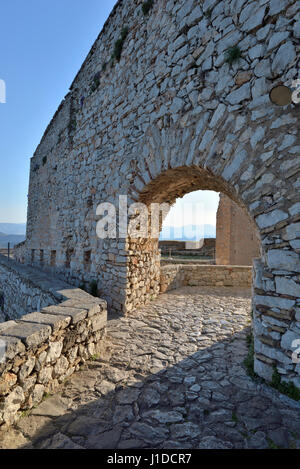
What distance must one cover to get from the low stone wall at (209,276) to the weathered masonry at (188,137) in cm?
137

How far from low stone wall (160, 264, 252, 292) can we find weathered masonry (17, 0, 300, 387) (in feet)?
4.51

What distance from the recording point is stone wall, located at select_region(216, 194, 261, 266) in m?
10.4

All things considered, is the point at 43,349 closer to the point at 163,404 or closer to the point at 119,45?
the point at 163,404

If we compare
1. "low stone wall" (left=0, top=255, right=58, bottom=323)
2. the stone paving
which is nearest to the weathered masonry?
the stone paving

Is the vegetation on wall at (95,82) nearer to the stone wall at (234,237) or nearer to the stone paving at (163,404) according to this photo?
the stone paving at (163,404)

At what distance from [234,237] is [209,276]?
4002 mm

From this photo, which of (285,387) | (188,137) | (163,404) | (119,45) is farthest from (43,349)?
(119,45)

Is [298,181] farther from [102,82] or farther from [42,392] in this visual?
[102,82]

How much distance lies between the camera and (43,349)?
2258 millimetres

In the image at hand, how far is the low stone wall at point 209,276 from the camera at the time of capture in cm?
713

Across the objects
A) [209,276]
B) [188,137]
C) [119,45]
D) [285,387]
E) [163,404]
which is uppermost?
[119,45]

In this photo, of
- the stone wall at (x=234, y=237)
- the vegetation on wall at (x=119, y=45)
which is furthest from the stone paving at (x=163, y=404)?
the stone wall at (x=234, y=237)

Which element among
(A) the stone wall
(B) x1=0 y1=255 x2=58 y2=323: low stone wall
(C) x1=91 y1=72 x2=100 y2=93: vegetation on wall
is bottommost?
(B) x1=0 y1=255 x2=58 y2=323: low stone wall

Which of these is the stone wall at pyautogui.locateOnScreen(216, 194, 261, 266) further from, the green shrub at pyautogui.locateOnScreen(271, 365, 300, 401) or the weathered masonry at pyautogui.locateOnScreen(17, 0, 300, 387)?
the green shrub at pyautogui.locateOnScreen(271, 365, 300, 401)
